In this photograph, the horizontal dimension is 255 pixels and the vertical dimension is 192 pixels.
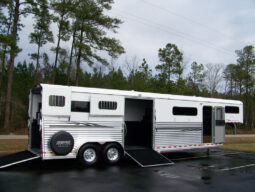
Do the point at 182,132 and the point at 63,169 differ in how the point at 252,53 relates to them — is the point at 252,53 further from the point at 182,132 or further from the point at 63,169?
the point at 63,169

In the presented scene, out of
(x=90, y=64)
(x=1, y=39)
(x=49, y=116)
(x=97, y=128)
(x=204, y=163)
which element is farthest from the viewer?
(x=90, y=64)

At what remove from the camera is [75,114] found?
9.70m

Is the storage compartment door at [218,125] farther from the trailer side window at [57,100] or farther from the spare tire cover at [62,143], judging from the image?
the trailer side window at [57,100]

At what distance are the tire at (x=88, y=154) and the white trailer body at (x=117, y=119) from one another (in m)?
0.15

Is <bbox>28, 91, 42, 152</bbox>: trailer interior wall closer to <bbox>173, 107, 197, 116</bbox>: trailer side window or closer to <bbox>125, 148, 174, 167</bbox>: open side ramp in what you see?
<bbox>125, 148, 174, 167</bbox>: open side ramp

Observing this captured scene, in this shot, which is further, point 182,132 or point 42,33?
point 42,33

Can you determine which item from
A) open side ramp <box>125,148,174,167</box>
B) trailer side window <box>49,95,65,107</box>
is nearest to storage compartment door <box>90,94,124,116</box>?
trailer side window <box>49,95,65,107</box>

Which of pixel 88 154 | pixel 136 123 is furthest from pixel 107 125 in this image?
pixel 136 123

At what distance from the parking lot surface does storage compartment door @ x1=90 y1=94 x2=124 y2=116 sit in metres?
1.88

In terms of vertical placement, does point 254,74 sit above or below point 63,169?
above

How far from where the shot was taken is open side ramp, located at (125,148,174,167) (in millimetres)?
10206

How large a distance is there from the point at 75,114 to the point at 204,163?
5.64 meters

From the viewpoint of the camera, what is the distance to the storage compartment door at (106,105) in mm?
10023

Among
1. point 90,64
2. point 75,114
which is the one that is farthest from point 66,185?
point 90,64
